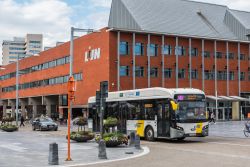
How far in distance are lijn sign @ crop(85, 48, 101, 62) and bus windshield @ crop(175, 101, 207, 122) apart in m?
39.1

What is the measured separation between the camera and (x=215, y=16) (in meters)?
80.2

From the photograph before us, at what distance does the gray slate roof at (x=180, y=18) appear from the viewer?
2721 inches

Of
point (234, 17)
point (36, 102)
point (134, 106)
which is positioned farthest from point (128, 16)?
point (134, 106)

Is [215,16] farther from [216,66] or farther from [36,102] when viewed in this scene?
[36,102]

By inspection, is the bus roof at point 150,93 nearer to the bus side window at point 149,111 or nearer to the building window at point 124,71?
the bus side window at point 149,111

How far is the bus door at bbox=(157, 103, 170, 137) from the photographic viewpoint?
2577cm

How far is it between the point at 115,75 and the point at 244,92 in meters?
24.4

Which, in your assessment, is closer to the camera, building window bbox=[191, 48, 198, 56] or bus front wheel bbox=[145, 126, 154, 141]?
bus front wheel bbox=[145, 126, 154, 141]

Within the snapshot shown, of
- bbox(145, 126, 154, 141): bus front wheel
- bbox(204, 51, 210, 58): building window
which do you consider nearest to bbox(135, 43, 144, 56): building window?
bbox(204, 51, 210, 58): building window

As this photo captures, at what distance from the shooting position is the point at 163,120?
1028 inches

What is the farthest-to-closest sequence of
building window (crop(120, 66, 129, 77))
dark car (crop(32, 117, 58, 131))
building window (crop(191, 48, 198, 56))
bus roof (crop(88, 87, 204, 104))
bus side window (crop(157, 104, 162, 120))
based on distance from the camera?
building window (crop(191, 48, 198, 56)) < building window (crop(120, 66, 129, 77)) < dark car (crop(32, 117, 58, 131)) < bus side window (crop(157, 104, 162, 120)) < bus roof (crop(88, 87, 204, 104))

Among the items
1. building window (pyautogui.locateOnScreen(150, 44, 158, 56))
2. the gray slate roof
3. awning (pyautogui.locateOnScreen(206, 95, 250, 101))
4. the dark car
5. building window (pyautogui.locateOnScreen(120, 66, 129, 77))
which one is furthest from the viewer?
the gray slate roof

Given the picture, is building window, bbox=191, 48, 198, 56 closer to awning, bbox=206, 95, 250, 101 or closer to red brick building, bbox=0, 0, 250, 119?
red brick building, bbox=0, 0, 250, 119

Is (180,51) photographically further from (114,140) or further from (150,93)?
(114,140)
